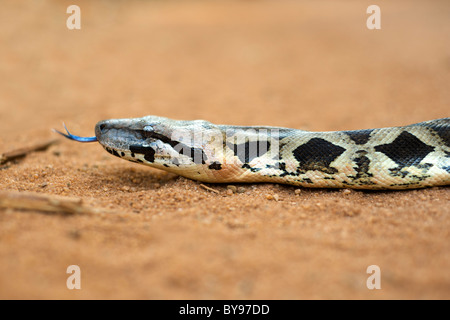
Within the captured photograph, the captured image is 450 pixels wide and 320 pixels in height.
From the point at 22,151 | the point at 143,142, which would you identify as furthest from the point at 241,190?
the point at 22,151

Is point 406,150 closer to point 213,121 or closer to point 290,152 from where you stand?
point 290,152

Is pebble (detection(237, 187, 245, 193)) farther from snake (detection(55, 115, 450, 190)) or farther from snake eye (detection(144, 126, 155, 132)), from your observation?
snake eye (detection(144, 126, 155, 132))

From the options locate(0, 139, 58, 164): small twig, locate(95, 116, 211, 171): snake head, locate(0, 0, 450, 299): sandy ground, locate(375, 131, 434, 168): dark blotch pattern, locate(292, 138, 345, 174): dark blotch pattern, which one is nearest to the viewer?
locate(0, 0, 450, 299): sandy ground

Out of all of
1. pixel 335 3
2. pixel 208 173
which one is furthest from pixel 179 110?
pixel 335 3

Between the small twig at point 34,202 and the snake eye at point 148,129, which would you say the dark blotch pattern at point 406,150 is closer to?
the snake eye at point 148,129

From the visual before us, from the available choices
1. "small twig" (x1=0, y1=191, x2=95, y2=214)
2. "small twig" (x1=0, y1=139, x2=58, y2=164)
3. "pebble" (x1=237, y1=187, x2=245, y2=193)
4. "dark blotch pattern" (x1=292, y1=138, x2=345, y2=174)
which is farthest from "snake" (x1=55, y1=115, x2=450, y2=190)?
"small twig" (x1=0, y1=139, x2=58, y2=164)

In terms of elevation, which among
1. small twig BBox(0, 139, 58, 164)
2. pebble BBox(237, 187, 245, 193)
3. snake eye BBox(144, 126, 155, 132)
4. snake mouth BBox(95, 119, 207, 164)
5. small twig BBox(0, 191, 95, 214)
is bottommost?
pebble BBox(237, 187, 245, 193)

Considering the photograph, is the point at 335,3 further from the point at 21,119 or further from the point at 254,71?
the point at 21,119
